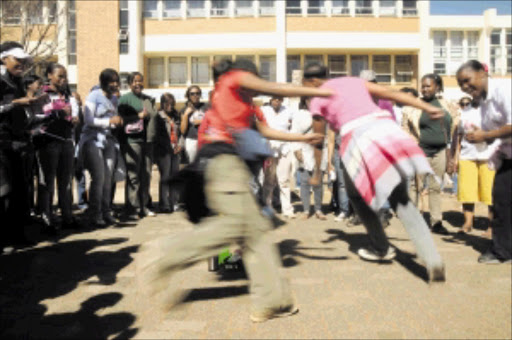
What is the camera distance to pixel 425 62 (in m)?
29.5

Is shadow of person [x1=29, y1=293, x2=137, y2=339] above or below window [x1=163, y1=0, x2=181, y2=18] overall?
below

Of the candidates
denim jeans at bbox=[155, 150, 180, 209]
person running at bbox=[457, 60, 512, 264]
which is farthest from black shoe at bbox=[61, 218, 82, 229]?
person running at bbox=[457, 60, 512, 264]

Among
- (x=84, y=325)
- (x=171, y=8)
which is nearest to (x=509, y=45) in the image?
(x=171, y=8)

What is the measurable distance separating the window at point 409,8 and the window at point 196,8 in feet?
37.3

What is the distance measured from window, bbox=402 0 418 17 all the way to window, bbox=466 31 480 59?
19.9 feet

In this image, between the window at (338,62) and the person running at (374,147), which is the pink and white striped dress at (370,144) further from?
the window at (338,62)

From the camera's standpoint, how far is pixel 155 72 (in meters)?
30.8

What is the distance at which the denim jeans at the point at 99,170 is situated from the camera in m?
7.58

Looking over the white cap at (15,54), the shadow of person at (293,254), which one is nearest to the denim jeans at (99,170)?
the white cap at (15,54)

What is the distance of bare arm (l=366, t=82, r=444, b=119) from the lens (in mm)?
2324

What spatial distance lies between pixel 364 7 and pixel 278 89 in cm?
2925

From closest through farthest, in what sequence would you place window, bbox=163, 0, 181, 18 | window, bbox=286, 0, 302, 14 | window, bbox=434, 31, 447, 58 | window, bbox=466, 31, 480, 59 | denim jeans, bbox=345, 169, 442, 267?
denim jeans, bbox=345, 169, 442, 267 → window, bbox=286, 0, 302, 14 → window, bbox=163, 0, 181, 18 → window, bbox=434, 31, 447, 58 → window, bbox=466, 31, 480, 59

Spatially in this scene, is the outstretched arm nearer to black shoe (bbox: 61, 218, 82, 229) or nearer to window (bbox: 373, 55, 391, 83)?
black shoe (bbox: 61, 218, 82, 229)

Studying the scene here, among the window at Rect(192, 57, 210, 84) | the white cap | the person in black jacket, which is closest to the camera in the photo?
the person in black jacket
